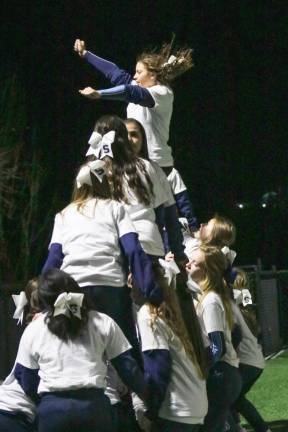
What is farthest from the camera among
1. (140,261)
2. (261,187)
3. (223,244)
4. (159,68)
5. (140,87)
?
(261,187)

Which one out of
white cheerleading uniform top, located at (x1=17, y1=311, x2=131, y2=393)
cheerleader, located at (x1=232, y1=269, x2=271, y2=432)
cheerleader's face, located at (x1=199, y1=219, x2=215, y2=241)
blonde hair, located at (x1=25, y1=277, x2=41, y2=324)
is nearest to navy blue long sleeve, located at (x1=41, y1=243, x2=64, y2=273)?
blonde hair, located at (x1=25, y1=277, x2=41, y2=324)

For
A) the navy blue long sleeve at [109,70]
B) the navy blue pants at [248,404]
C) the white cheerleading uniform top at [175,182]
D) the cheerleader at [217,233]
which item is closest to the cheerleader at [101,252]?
the navy blue long sleeve at [109,70]

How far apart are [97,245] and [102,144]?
2.27ft

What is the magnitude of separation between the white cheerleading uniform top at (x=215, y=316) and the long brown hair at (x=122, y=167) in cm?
125

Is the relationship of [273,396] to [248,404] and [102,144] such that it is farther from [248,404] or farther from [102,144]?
[102,144]

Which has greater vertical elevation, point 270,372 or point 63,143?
point 63,143

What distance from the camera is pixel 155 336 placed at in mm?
→ 6625

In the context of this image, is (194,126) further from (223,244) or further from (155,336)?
(155,336)

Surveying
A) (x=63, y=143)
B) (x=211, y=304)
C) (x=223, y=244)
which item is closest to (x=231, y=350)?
(x=211, y=304)

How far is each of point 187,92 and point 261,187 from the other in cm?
510

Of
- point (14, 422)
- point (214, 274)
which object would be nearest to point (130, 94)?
point (214, 274)

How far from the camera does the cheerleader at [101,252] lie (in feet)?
21.4

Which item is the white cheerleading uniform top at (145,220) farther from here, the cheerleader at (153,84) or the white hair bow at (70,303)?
the cheerleader at (153,84)

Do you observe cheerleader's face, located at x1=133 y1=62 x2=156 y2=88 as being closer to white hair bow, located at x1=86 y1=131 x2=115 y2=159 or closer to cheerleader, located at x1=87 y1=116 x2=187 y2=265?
cheerleader, located at x1=87 y1=116 x2=187 y2=265
